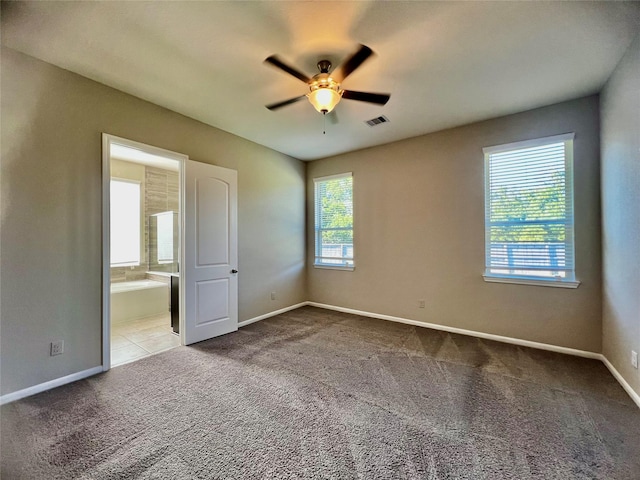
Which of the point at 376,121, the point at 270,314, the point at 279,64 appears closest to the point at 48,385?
the point at 270,314

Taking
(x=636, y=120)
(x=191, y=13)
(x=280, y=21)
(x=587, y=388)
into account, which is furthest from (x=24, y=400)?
(x=636, y=120)

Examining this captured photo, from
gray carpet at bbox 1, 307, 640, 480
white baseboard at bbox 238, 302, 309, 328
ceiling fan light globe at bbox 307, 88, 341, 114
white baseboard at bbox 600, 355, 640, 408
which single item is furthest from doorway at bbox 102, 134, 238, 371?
white baseboard at bbox 600, 355, 640, 408

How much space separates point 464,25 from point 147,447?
11.8 ft

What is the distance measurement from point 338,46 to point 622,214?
9.43 feet

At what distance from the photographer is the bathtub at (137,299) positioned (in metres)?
4.24

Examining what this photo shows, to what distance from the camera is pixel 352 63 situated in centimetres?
196

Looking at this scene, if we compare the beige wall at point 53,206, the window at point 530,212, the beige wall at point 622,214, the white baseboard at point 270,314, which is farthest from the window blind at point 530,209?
the beige wall at point 53,206

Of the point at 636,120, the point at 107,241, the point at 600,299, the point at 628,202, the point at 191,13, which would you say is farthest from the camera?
the point at 600,299

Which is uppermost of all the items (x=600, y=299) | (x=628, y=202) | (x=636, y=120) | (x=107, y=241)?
(x=636, y=120)

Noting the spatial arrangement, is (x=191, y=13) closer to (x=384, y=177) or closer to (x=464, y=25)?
(x=464, y=25)

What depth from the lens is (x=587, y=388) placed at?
235 cm

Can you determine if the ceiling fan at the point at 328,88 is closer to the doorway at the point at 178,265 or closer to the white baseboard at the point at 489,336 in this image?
the doorway at the point at 178,265

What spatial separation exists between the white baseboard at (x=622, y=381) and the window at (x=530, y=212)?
0.82 meters

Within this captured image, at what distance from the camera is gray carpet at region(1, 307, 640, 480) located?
1.56 meters
